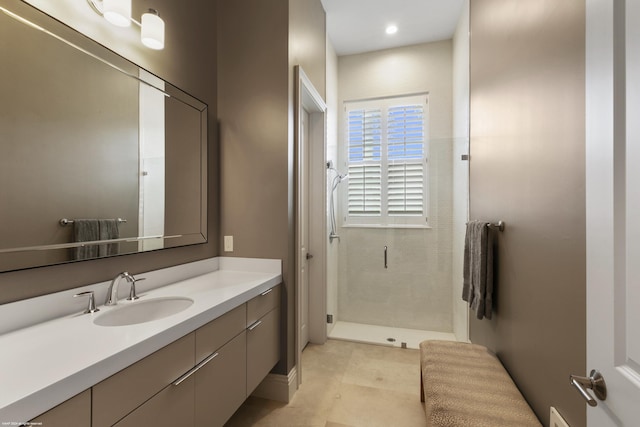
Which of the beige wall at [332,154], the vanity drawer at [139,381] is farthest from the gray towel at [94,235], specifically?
the beige wall at [332,154]

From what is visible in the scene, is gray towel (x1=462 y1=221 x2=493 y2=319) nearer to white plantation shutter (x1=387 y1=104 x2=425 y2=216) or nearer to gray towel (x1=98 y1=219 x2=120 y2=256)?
white plantation shutter (x1=387 y1=104 x2=425 y2=216)

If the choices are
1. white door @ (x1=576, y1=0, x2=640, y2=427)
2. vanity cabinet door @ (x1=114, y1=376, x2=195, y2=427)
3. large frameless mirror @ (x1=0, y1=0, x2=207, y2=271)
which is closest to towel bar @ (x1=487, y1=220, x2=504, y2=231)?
white door @ (x1=576, y1=0, x2=640, y2=427)

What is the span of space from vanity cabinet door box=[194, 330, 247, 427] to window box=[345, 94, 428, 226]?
1958 mm

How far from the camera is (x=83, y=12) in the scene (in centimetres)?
→ 118

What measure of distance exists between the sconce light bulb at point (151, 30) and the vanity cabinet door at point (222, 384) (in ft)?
5.02

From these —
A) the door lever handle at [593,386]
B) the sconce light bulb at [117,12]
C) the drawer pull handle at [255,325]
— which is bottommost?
the drawer pull handle at [255,325]

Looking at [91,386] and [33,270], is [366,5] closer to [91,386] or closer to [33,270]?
[33,270]

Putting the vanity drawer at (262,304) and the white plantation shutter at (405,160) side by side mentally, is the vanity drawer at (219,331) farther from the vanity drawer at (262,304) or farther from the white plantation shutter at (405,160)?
the white plantation shutter at (405,160)

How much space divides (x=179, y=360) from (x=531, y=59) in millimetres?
1946

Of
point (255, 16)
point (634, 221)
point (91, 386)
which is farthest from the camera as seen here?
point (255, 16)

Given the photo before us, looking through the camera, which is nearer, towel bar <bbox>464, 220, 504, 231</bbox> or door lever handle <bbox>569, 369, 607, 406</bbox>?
door lever handle <bbox>569, 369, 607, 406</bbox>

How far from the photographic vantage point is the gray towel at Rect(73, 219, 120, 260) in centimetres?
115

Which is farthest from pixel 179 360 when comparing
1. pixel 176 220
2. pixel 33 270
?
pixel 176 220

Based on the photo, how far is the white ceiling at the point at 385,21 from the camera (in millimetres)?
2561
